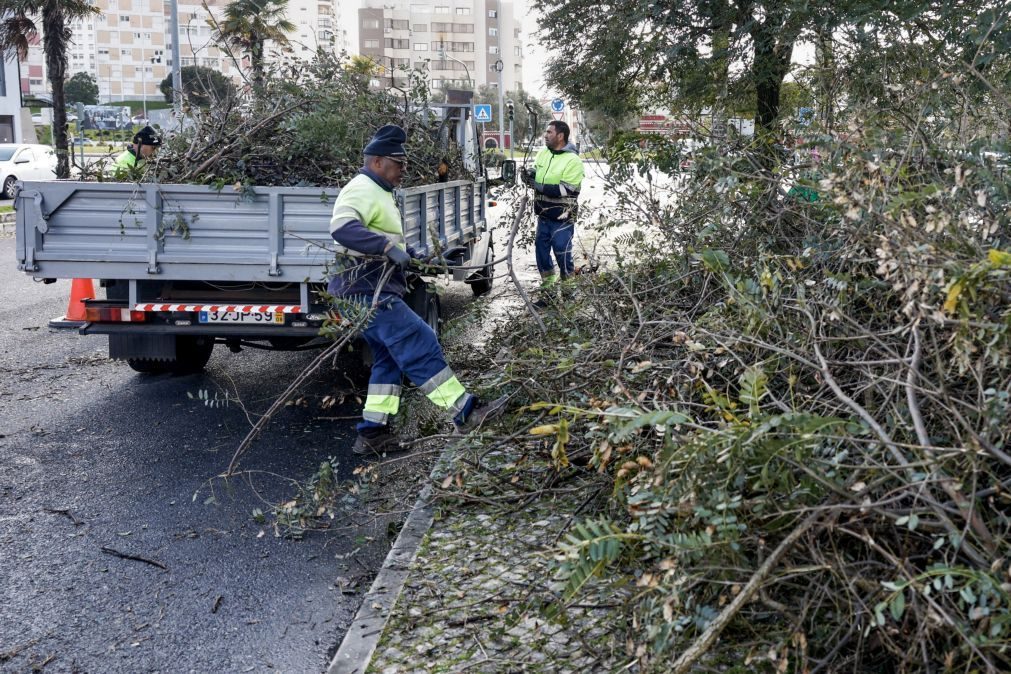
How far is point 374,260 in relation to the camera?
20.7 ft

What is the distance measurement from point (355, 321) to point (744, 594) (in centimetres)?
339

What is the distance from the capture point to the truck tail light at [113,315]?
725cm

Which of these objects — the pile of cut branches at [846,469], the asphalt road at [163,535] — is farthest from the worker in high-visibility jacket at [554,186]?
the pile of cut branches at [846,469]

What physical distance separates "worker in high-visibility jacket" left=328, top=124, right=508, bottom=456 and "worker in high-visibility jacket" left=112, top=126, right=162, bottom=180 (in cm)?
231

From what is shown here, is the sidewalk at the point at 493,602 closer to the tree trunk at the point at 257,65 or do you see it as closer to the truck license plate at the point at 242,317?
the truck license plate at the point at 242,317

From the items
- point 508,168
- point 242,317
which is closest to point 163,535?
point 242,317

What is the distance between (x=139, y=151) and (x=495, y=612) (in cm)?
597

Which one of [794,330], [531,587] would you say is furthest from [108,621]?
[794,330]

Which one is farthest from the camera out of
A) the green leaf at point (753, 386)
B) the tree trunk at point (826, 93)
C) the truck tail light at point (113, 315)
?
the truck tail light at point (113, 315)

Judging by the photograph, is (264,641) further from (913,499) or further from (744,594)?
(913,499)

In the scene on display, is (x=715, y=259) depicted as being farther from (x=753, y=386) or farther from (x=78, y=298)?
(x=78, y=298)

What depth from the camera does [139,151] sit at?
8.52 meters

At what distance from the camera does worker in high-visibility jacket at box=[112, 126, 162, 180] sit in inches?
307

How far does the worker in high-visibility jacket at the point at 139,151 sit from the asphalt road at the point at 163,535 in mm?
1699
